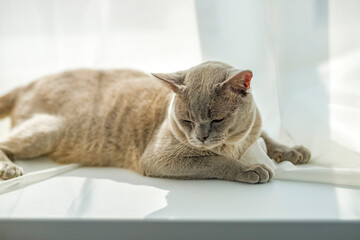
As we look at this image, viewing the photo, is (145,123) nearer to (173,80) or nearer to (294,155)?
(173,80)

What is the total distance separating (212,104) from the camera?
150 centimetres

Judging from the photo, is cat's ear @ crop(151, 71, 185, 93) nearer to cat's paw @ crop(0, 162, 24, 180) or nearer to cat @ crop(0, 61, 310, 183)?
cat @ crop(0, 61, 310, 183)

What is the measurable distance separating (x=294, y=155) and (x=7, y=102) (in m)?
1.54

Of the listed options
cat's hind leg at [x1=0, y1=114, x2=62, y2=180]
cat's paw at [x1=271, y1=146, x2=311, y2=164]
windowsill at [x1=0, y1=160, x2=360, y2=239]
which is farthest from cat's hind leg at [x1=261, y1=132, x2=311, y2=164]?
cat's hind leg at [x1=0, y1=114, x2=62, y2=180]

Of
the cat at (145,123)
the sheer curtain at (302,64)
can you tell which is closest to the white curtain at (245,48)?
the sheer curtain at (302,64)

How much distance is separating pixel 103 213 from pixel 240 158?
701 millimetres

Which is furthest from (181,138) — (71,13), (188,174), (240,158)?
(71,13)

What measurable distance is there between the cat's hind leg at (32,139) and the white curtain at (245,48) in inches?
14.9

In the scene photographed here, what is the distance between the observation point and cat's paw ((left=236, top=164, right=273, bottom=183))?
153cm

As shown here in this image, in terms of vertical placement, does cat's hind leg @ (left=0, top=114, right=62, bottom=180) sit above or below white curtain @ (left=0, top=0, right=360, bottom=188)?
below

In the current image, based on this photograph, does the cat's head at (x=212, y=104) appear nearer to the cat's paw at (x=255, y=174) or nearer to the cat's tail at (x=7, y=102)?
the cat's paw at (x=255, y=174)

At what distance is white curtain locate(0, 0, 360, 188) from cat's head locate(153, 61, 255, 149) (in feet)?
0.99

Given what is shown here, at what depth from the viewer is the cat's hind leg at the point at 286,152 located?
5.72ft

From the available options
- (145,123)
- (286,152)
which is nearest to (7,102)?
(145,123)
